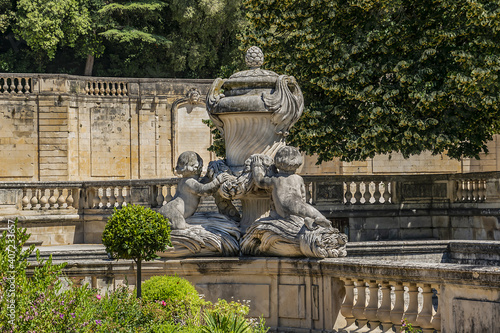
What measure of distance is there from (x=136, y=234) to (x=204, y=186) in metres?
1.57

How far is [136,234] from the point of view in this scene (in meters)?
7.94

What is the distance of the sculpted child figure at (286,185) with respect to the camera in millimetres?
8900

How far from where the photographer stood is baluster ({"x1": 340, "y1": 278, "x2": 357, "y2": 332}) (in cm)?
802

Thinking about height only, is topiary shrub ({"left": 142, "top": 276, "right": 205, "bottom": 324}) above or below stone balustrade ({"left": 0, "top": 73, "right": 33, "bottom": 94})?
below

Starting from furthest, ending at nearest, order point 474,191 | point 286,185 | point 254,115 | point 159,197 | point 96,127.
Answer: point 96,127, point 159,197, point 474,191, point 254,115, point 286,185

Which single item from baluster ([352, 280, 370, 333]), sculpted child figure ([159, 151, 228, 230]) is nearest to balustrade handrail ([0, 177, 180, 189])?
sculpted child figure ([159, 151, 228, 230])

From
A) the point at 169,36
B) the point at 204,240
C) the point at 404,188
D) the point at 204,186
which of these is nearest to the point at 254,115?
the point at 204,186

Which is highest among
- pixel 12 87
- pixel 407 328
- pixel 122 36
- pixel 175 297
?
pixel 122 36

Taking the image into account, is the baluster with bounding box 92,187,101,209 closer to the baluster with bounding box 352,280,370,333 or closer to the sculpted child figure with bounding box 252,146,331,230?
the sculpted child figure with bounding box 252,146,331,230

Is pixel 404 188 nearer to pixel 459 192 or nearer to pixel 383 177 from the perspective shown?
pixel 383 177

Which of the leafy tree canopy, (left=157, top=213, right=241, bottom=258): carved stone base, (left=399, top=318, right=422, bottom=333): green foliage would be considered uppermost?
the leafy tree canopy

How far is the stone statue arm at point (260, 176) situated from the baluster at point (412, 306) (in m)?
2.38

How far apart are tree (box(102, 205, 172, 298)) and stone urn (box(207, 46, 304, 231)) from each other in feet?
5.27

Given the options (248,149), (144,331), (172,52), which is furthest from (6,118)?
(144,331)
